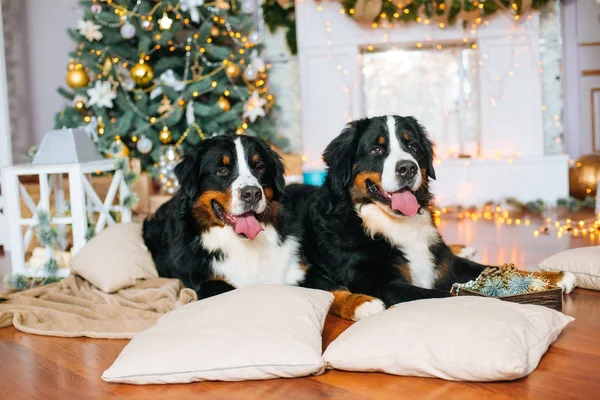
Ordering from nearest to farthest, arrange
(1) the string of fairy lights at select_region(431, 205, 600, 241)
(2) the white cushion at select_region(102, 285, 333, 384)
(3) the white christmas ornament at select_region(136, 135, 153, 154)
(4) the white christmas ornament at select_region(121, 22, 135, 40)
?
(2) the white cushion at select_region(102, 285, 333, 384), (1) the string of fairy lights at select_region(431, 205, 600, 241), (4) the white christmas ornament at select_region(121, 22, 135, 40), (3) the white christmas ornament at select_region(136, 135, 153, 154)

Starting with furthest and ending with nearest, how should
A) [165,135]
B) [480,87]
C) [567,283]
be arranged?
1. [480,87]
2. [165,135]
3. [567,283]

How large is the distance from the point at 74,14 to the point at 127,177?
11.1 ft

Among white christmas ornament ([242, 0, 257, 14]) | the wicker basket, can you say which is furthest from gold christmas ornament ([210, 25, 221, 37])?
the wicker basket

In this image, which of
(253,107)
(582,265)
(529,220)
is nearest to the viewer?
(582,265)

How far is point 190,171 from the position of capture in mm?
3074

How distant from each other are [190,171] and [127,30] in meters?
3.43

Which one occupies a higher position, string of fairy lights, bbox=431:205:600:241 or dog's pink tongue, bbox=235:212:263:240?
dog's pink tongue, bbox=235:212:263:240

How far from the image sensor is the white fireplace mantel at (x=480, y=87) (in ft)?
23.8

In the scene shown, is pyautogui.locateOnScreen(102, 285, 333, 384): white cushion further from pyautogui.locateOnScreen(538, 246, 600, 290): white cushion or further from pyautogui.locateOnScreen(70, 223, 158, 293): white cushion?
pyautogui.locateOnScreen(538, 246, 600, 290): white cushion

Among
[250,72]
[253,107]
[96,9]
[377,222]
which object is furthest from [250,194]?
[96,9]

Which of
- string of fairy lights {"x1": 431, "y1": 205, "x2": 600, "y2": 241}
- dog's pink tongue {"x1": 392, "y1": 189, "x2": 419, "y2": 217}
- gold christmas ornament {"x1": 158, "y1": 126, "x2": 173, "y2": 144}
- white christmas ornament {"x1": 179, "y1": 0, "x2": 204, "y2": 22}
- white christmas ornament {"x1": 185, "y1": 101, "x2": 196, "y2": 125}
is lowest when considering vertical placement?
string of fairy lights {"x1": 431, "y1": 205, "x2": 600, "y2": 241}

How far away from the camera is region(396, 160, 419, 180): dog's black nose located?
9.64 feet

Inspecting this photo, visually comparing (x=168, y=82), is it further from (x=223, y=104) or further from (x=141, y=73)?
(x=223, y=104)

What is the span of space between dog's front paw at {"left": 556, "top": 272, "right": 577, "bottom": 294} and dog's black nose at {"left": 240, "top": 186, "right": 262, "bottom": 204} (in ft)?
4.48
